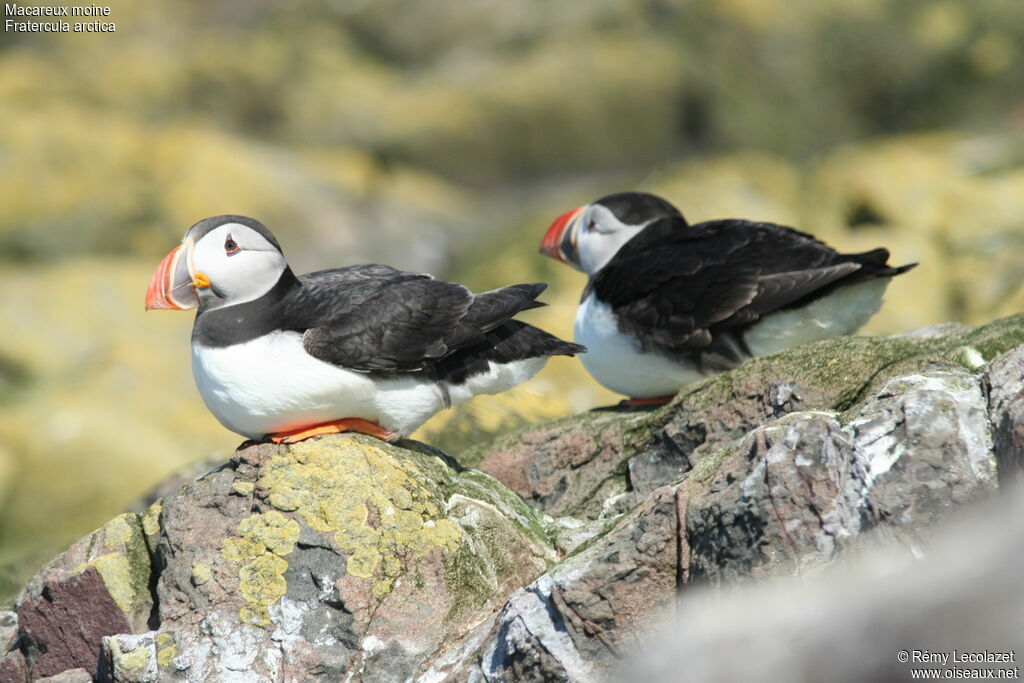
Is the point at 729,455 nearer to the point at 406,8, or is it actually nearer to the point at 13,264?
the point at 13,264

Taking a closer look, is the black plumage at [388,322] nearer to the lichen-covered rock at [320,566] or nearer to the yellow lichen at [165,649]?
the lichen-covered rock at [320,566]

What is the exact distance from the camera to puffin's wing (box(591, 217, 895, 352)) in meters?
7.05

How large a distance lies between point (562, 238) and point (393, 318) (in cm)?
276

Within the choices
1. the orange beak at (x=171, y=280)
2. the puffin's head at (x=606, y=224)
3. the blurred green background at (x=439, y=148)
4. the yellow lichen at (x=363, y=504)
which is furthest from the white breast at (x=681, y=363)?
the blurred green background at (x=439, y=148)

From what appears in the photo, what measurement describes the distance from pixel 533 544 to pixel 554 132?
14023mm

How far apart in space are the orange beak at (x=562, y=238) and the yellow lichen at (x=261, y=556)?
3.64 metres

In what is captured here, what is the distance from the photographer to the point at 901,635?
3.84 m

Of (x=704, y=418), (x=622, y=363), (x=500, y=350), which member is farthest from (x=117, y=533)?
(x=622, y=363)

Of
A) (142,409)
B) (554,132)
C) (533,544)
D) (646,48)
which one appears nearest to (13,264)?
(142,409)

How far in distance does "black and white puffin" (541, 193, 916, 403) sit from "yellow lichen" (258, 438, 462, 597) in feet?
7.36

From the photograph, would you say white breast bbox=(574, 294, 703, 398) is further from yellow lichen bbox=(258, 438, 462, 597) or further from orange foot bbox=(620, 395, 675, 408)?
yellow lichen bbox=(258, 438, 462, 597)

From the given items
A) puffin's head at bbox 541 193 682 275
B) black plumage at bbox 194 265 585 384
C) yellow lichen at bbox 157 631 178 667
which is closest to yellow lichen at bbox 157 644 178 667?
yellow lichen at bbox 157 631 178 667

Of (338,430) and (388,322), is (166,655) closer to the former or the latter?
(338,430)

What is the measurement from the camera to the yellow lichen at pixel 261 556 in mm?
4961
